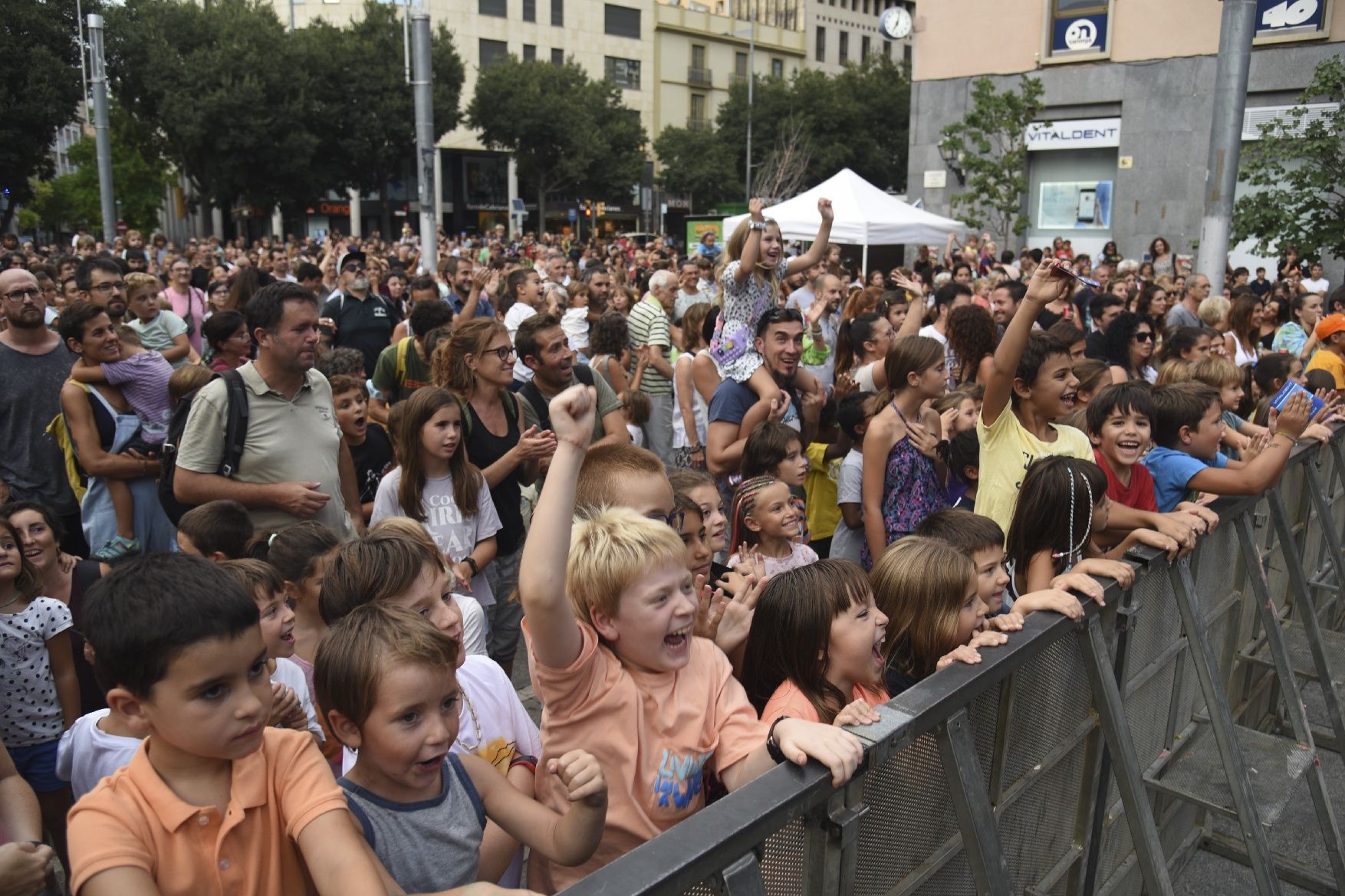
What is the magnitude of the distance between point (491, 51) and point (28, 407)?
56.7m

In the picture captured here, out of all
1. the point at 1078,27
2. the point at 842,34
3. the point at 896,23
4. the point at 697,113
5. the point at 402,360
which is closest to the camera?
the point at 402,360

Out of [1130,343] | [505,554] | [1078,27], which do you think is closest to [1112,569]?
[505,554]

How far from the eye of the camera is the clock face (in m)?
30.7

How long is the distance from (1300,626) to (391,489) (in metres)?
4.07

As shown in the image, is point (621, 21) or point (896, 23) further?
point (621, 21)

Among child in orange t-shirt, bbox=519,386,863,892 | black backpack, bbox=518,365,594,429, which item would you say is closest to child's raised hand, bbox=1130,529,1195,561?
child in orange t-shirt, bbox=519,386,863,892

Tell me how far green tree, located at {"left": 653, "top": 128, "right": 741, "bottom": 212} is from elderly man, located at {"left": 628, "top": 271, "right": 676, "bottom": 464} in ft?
160

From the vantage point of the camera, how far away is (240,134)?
38.6 metres

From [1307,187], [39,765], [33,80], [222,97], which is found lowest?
[39,765]

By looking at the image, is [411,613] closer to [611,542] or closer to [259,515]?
[611,542]

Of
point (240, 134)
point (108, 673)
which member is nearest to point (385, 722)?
point (108, 673)

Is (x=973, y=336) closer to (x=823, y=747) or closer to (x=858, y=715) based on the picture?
(x=858, y=715)

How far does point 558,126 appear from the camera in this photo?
5003 centimetres

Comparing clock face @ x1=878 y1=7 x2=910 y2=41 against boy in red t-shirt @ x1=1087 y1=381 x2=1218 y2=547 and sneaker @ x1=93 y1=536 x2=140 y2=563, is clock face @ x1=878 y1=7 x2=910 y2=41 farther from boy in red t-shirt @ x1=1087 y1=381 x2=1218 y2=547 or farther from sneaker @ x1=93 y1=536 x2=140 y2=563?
sneaker @ x1=93 y1=536 x2=140 y2=563
